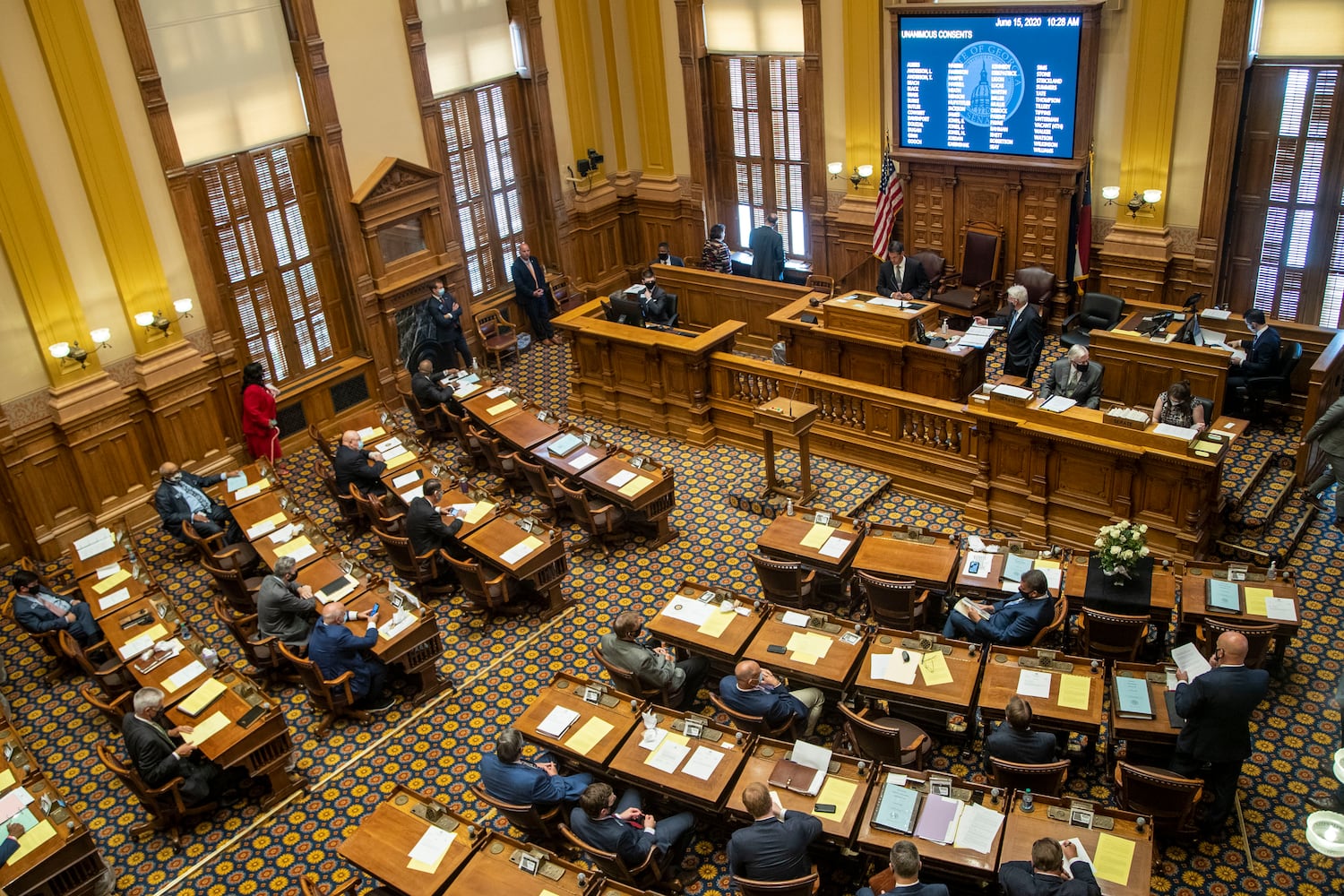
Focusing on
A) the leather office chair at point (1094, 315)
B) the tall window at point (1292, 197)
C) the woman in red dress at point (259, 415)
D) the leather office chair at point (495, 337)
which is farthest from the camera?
the leather office chair at point (495, 337)

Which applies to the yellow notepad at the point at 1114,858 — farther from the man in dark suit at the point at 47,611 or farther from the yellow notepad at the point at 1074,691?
the man in dark suit at the point at 47,611

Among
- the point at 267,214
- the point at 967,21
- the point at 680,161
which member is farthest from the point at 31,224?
the point at 967,21

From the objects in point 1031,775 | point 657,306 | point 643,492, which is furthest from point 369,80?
point 1031,775

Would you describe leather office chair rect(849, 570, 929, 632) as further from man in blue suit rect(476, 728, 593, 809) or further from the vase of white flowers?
man in blue suit rect(476, 728, 593, 809)

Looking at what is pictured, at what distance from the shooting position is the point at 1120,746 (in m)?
7.87

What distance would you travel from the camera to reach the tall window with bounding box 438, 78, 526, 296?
15.6 metres

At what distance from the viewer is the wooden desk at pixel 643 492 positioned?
11.2 m

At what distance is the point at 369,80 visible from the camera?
46.1 feet

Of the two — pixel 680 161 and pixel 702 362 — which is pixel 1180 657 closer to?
Answer: pixel 702 362

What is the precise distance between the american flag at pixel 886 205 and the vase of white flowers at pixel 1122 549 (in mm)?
7170

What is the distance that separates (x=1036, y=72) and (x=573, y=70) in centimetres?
676

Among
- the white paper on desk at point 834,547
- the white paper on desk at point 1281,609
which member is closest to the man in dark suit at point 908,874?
the white paper on desk at point 834,547

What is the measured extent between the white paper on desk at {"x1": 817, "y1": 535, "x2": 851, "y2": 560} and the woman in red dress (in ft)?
23.2

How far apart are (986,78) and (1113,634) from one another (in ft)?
27.3
